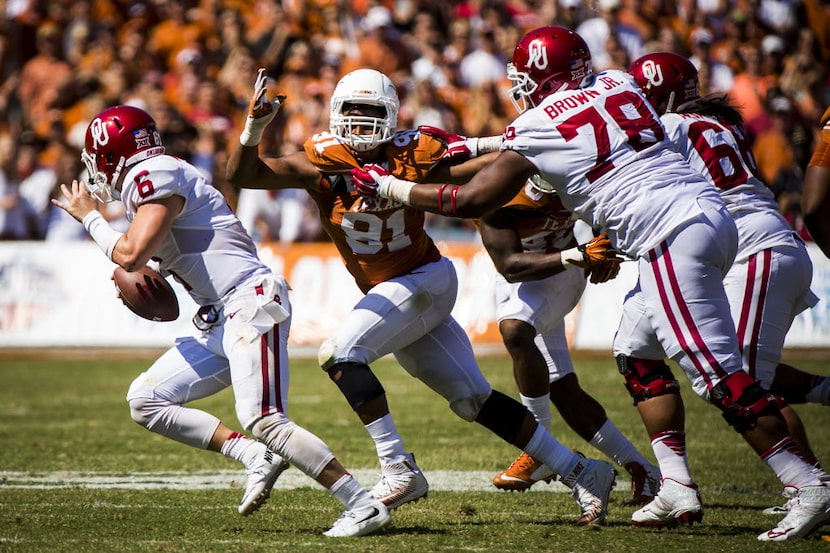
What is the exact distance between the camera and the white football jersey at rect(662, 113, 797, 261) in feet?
18.7

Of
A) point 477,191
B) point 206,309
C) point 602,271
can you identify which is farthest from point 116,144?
point 602,271

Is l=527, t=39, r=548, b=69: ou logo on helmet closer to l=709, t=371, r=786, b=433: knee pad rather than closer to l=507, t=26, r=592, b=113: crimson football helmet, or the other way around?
l=507, t=26, r=592, b=113: crimson football helmet

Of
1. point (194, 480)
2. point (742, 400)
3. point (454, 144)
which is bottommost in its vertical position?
point (194, 480)

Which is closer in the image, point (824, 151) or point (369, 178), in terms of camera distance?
point (369, 178)

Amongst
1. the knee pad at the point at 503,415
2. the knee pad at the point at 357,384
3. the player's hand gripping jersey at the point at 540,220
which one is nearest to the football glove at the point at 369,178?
the knee pad at the point at 357,384

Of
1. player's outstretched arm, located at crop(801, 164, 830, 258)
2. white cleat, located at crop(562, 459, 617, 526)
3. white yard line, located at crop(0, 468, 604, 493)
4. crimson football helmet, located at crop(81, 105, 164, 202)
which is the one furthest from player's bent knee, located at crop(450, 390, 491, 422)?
crimson football helmet, located at crop(81, 105, 164, 202)

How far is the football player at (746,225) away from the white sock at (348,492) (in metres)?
1.96

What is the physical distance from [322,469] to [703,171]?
2.38 meters

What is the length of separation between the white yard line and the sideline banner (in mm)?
5691

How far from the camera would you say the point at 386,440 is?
5453 millimetres

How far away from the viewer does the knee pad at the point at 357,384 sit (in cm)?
532

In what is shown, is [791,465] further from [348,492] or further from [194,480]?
[194,480]

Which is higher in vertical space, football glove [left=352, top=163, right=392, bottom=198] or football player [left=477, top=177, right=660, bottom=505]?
football glove [left=352, top=163, right=392, bottom=198]

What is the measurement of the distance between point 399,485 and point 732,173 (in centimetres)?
Answer: 224
